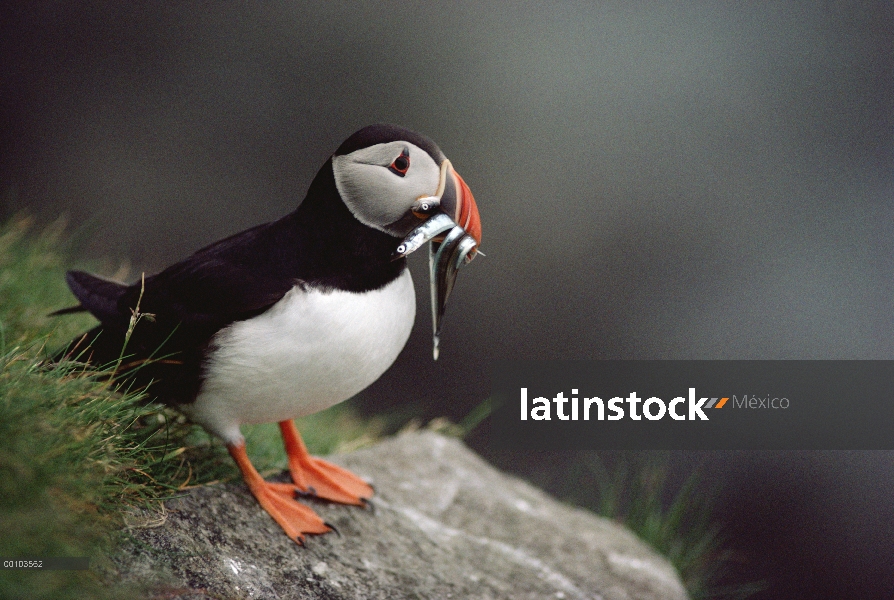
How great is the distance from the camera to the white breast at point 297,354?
7.75 feet

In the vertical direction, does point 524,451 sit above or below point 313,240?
below

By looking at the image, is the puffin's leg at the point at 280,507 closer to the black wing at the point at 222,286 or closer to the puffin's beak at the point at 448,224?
the black wing at the point at 222,286

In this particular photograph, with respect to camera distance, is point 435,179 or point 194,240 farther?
point 194,240

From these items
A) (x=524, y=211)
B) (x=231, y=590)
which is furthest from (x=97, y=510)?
(x=524, y=211)

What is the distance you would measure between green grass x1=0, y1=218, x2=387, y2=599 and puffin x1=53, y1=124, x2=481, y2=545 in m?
0.15

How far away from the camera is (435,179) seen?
237 centimetres

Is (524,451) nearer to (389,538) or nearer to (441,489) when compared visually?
(441,489)

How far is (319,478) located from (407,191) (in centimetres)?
121

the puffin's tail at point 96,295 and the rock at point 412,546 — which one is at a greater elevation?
the puffin's tail at point 96,295

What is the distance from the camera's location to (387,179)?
2.35 m

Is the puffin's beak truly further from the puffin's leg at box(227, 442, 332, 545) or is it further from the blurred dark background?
the blurred dark background

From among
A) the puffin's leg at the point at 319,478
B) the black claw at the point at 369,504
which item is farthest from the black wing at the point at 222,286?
the black claw at the point at 369,504

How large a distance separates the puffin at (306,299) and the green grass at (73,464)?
0.50 feet

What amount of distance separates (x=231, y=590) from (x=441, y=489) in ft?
5.03
